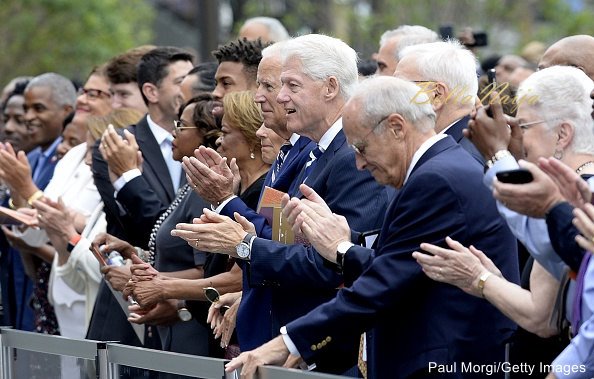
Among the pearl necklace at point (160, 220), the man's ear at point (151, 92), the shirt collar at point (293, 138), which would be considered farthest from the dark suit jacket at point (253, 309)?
the man's ear at point (151, 92)

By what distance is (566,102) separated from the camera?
16.1 feet

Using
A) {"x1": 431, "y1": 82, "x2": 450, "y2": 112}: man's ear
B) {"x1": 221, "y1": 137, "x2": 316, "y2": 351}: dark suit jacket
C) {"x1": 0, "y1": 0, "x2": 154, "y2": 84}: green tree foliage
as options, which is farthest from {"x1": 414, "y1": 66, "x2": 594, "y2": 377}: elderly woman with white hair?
{"x1": 0, "y1": 0, "x2": 154, "y2": 84}: green tree foliage

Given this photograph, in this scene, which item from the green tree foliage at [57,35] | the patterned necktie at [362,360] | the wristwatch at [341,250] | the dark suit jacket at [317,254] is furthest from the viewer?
the green tree foliage at [57,35]

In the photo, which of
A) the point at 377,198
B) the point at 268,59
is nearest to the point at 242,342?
the point at 377,198

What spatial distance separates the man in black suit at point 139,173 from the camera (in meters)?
7.32

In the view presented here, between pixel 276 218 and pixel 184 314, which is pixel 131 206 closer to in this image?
pixel 184 314

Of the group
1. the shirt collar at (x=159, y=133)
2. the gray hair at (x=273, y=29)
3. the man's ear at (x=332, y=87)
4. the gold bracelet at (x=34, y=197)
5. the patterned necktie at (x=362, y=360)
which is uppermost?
the man's ear at (x=332, y=87)

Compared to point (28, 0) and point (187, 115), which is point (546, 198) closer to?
point (187, 115)

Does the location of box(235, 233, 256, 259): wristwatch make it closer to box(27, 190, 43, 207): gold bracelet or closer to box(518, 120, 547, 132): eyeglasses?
box(518, 120, 547, 132): eyeglasses

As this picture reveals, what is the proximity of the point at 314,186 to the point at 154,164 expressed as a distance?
2.50 metres

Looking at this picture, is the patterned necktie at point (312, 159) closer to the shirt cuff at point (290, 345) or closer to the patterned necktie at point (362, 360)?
the patterned necktie at point (362, 360)

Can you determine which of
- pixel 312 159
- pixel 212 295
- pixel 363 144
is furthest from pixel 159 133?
pixel 363 144

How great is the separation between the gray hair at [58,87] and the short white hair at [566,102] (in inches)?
232

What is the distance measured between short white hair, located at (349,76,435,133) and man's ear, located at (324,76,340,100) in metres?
0.83
